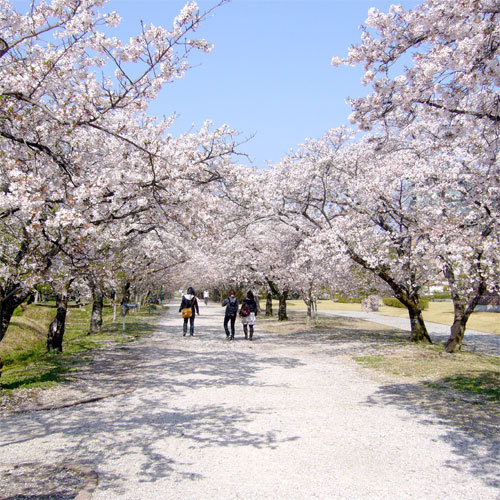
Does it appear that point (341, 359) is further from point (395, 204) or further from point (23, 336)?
point (23, 336)

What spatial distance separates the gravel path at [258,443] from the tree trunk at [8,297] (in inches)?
87.3

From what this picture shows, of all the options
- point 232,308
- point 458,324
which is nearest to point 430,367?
point 458,324

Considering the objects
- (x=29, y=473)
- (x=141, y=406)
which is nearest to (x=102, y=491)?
(x=29, y=473)

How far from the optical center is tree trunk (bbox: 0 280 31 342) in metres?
8.48

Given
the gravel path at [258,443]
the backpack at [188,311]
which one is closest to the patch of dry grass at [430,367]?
the gravel path at [258,443]

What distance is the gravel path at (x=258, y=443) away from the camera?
4465 millimetres

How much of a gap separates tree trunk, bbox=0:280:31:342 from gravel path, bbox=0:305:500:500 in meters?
2.22

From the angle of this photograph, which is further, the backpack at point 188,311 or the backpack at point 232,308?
the backpack at point 188,311

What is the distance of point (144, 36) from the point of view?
717cm

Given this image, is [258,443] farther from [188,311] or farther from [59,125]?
[188,311]

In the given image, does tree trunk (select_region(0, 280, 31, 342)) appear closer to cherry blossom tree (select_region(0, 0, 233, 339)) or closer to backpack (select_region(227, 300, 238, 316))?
cherry blossom tree (select_region(0, 0, 233, 339))

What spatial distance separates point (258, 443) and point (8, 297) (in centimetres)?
534

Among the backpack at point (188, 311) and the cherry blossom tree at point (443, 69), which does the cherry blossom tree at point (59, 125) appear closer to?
the cherry blossom tree at point (443, 69)

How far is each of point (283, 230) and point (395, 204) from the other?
946cm
